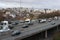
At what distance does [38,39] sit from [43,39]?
1702 millimetres

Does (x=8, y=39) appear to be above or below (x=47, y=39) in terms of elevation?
above

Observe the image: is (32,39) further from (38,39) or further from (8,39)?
(8,39)

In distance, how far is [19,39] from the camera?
2222cm

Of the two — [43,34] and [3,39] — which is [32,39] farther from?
[3,39]

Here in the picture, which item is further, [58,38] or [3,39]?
[58,38]

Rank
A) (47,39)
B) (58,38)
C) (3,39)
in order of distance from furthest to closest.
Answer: (47,39) → (58,38) → (3,39)

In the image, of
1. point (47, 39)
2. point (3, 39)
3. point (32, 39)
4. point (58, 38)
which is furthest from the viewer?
point (47, 39)

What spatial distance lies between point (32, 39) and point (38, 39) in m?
1.77

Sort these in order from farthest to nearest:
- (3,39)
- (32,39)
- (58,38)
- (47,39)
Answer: (47,39) < (32,39) < (58,38) < (3,39)

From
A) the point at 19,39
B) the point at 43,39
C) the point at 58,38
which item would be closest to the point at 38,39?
the point at 43,39

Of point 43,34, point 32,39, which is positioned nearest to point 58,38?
point 32,39

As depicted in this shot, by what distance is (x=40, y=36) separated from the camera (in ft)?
113

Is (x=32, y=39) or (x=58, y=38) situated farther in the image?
(x=32, y=39)

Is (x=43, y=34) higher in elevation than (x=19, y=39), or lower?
lower
